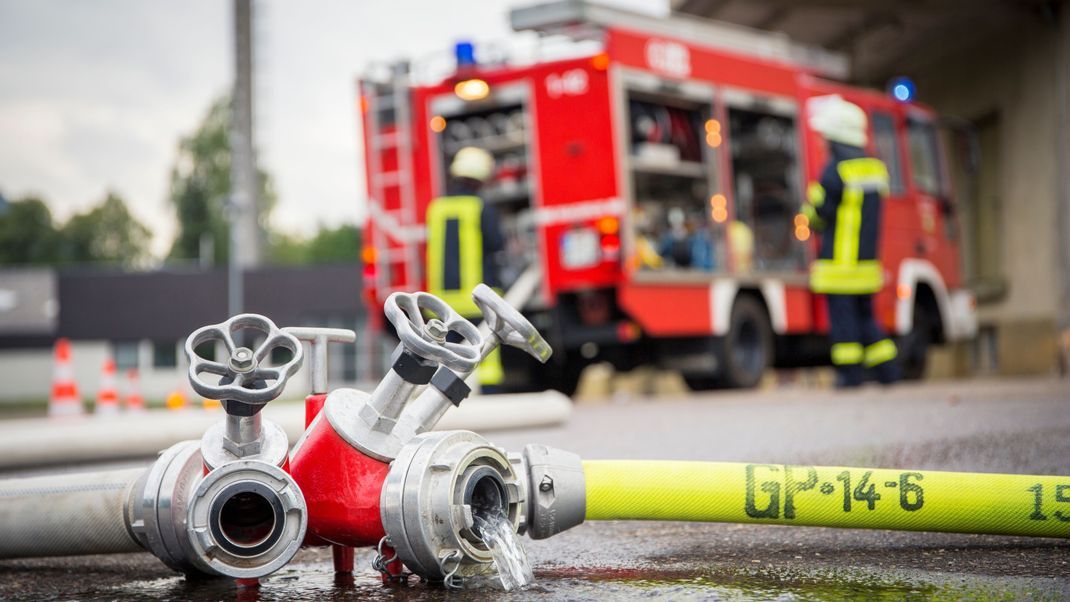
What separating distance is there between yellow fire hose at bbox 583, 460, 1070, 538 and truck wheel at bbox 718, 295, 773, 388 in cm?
699

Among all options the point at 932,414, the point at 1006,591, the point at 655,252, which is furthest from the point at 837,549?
the point at 655,252

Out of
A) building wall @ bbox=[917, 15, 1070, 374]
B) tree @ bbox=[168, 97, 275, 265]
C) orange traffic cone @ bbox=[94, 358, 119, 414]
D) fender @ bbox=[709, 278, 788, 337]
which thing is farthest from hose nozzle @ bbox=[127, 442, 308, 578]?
tree @ bbox=[168, 97, 275, 265]

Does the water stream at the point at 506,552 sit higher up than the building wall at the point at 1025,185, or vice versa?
the building wall at the point at 1025,185

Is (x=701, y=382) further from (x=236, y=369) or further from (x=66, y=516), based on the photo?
(x=236, y=369)

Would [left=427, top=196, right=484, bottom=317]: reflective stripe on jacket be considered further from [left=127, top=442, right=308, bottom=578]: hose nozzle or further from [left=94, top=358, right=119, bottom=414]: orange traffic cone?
[left=127, top=442, right=308, bottom=578]: hose nozzle

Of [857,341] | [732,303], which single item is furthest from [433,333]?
[732,303]

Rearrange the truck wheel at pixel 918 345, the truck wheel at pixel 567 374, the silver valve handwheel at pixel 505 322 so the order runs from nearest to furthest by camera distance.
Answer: the silver valve handwheel at pixel 505 322, the truck wheel at pixel 567 374, the truck wheel at pixel 918 345

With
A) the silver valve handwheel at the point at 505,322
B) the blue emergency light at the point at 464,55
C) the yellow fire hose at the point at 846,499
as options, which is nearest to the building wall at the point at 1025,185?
the blue emergency light at the point at 464,55

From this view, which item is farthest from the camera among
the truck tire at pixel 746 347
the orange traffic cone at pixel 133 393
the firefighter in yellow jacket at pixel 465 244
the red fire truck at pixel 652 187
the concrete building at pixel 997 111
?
the concrete building at pixel 997 111

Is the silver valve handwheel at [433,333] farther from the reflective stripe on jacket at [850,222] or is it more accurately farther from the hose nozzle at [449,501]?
the reflective stripe on jacket at [850,222]

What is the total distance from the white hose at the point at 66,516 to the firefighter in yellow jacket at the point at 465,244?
5028 mm

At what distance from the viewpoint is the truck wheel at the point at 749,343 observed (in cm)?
959

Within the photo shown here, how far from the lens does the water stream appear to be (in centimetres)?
225

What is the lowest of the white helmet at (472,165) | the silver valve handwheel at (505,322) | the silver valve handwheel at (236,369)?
the silver valve handwheel at (236,369)
